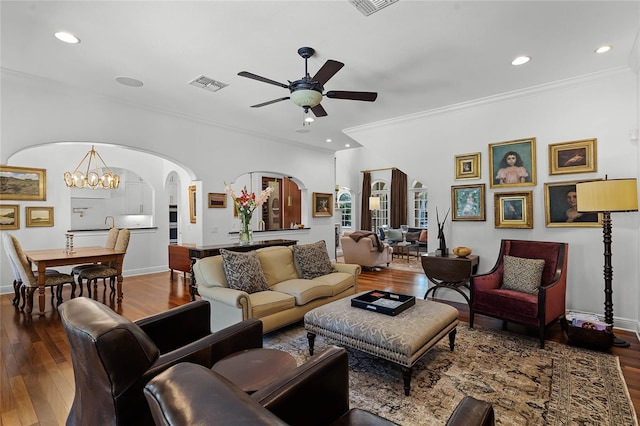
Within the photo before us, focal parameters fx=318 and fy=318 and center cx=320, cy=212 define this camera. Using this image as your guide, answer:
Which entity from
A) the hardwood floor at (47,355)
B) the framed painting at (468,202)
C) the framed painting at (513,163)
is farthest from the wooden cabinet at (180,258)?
the framed painting at (513,163)

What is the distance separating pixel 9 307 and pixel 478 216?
6.65m

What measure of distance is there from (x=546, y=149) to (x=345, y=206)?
8.62m

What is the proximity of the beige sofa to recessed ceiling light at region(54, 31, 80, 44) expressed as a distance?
2.40 meters

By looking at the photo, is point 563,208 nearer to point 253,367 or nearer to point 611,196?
point 611,196

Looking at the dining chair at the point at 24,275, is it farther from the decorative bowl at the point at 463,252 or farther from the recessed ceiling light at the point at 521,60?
the recessed ceiling light at the point at 521,60

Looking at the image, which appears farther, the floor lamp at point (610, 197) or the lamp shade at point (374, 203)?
the lamp shade at point (374, 203)

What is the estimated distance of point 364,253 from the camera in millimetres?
7023

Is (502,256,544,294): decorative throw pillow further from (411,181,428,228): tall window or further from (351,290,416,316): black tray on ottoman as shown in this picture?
(411,181,428,228): tall window

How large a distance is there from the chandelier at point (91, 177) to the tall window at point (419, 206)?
8485 millimetres

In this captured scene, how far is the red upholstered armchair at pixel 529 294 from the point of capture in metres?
3.09

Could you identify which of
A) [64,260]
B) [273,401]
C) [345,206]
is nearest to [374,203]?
[345,206]

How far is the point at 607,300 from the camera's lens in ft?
10.7

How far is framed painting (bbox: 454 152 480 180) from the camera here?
4.63 metres

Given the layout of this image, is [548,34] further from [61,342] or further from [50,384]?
[61,342]
